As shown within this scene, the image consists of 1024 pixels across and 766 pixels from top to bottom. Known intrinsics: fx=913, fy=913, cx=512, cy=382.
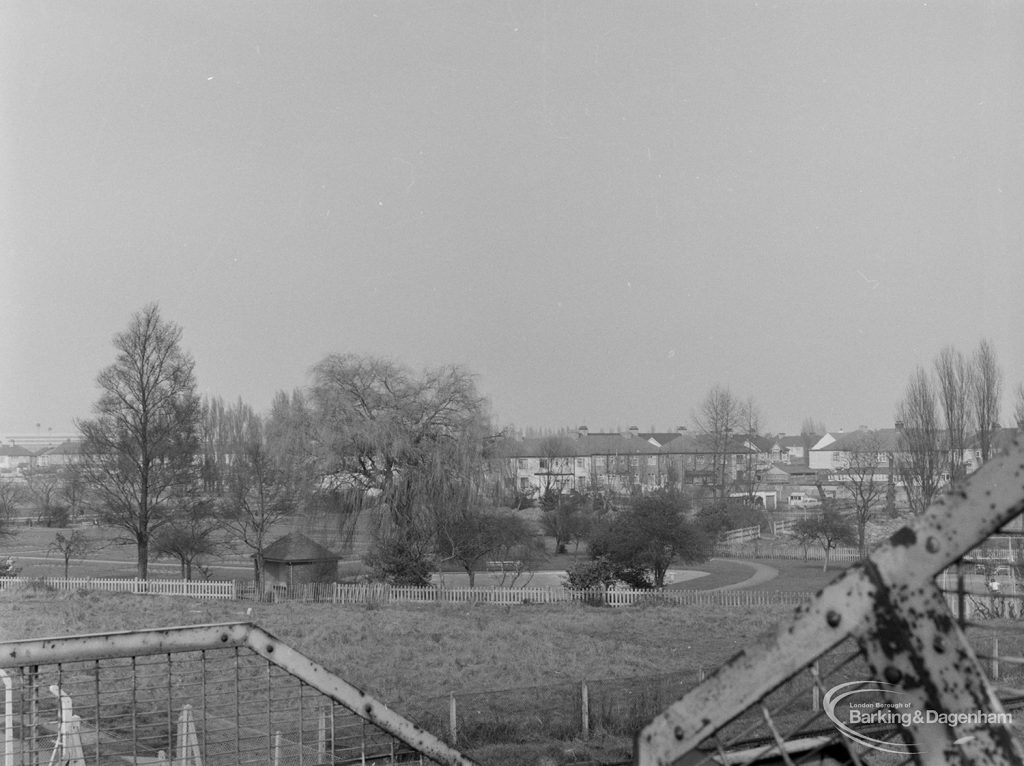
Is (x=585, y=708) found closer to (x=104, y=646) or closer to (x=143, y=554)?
(x=104, y=646)

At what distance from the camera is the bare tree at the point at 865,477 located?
15672 mm

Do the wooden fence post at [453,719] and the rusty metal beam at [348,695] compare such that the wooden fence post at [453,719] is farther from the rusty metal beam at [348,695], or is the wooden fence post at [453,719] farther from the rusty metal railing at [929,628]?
the rusty metal railing at [929,628]

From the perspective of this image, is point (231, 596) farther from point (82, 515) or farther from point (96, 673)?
point (96, 673)

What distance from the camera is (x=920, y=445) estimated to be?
1534 cm

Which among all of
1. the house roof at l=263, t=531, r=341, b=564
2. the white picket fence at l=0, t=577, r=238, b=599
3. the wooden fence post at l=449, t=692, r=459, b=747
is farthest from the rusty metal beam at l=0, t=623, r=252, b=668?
the house roof at l=263, t=531, r=341, b=564

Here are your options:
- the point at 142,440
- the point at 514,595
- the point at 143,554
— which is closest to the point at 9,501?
the point at 143,554

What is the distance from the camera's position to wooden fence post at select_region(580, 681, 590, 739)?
22.0 ft

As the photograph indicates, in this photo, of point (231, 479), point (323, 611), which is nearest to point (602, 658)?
point (323, 611)

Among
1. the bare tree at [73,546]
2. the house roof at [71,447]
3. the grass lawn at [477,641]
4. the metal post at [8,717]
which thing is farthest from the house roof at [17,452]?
the metal post at [8,717]

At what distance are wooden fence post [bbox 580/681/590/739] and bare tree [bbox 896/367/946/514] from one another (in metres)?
8.55

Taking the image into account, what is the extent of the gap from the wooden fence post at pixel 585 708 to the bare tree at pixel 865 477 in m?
8.41

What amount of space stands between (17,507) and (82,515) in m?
7.50

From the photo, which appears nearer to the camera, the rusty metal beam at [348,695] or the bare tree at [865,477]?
the rusty metal beam at [348,695]

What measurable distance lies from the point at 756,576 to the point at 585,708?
12862mm
